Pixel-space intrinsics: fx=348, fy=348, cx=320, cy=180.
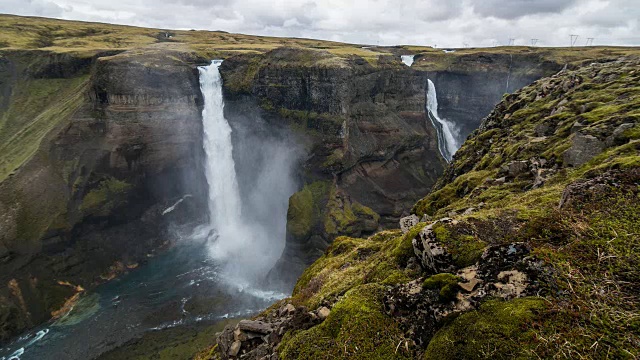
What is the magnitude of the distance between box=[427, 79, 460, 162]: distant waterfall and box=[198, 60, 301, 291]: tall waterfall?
123 ft

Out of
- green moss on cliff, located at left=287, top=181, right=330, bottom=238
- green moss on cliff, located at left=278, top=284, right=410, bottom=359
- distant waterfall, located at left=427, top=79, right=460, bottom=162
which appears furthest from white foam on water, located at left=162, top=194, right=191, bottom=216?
green moss on cliff, located at left=278, top=284, right=410, bottom=359

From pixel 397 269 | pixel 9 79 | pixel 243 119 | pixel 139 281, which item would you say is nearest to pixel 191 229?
pixel 139 281

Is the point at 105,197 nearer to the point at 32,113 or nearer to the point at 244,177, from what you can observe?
the point at 244,177

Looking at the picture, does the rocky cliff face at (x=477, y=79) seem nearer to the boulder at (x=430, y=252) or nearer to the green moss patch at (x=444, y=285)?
the boulder at (x=430, y=252)

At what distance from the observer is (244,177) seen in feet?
226

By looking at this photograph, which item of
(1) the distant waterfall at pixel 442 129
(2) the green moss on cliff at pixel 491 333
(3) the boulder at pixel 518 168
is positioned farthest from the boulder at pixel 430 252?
(1) the distant waterfall at pixel 442 129

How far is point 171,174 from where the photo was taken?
67.5 metres

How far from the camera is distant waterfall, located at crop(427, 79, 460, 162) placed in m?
81.4

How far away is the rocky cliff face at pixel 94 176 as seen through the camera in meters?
48.5

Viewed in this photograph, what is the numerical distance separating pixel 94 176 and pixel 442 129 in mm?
72019

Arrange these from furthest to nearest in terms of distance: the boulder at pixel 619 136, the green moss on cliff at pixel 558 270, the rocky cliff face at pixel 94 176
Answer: the rocky cliff face at pixel 94 176 < the boulder at pixel 619 136 < the green moss on cliff at pixel 558 270

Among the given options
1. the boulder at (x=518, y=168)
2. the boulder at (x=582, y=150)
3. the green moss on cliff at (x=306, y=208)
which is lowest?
the green moss on cliff at (x=306, y=208)

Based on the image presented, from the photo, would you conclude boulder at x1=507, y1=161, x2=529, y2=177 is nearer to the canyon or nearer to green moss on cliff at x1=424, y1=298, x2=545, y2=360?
green moss on cliff at x1=424, y1=298, x2=545, y2=360

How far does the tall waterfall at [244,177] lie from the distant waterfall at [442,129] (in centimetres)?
3744
